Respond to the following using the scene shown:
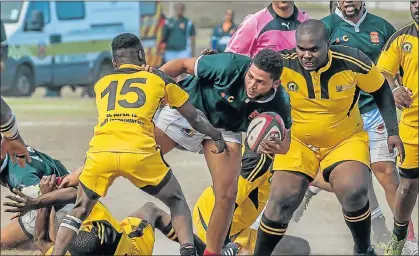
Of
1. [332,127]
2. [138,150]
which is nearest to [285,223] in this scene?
[332,127]

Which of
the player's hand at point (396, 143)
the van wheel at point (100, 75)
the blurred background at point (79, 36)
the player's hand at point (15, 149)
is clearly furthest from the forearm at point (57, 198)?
the van wheel at point (100, 75)

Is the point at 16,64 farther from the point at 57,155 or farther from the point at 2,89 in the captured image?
the point at 57,155

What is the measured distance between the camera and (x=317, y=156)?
834 cm

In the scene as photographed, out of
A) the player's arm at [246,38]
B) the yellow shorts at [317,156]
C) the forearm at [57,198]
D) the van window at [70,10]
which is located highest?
the player's arm at [246,38]

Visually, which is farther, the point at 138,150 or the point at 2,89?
the point at 2,89

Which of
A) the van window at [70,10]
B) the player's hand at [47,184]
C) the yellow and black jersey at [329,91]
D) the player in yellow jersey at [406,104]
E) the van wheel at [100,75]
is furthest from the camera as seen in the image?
the van wheel at [100,75]

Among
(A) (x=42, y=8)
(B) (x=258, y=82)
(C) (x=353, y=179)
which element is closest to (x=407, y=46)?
(C) (x=353, y=179)

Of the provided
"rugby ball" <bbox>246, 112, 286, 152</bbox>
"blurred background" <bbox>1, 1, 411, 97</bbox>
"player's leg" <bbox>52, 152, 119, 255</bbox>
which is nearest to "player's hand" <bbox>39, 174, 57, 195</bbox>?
"player's leg" <bbox>52, 152, 119, 255</bbox>

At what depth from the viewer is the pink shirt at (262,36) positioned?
9500mm

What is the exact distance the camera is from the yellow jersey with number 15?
757 cm

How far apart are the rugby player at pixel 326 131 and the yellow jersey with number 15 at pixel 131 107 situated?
39.9 inches

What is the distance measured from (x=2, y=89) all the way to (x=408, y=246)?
12127 mm

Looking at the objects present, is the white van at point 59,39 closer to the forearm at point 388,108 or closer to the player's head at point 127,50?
the player's head at point 127,50

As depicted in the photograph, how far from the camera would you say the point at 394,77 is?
8859 millimetres
